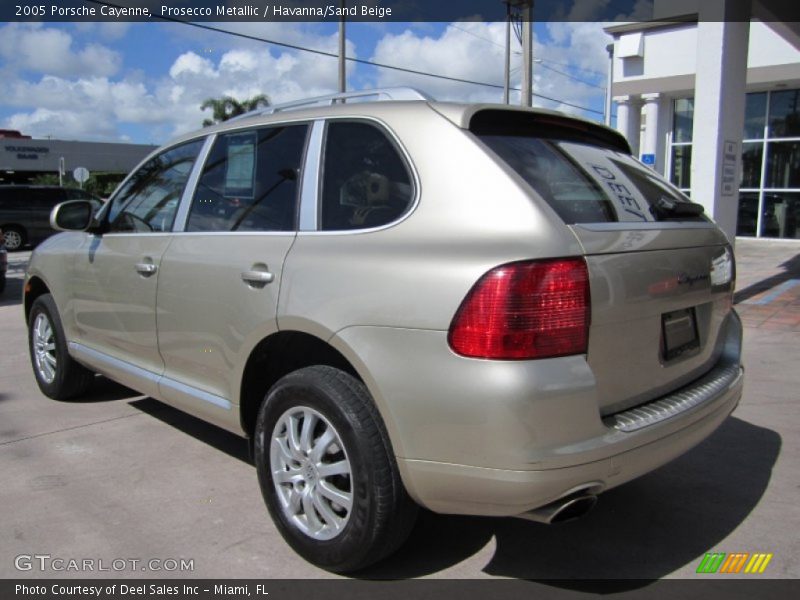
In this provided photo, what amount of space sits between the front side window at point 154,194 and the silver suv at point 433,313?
0.64 feet

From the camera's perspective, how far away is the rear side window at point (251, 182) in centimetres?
318

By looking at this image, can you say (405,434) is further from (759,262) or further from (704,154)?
(759,262)

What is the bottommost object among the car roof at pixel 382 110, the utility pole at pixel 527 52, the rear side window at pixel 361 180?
the rear side window at pixel 361 180

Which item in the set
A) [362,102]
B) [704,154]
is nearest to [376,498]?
[362,102]

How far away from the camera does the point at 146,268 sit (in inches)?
148

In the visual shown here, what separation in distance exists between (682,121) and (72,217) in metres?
17.9

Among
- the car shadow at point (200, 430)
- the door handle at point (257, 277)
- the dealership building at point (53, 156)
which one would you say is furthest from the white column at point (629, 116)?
the dealership building at point (53, 156)

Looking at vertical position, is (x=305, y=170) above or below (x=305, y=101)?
below

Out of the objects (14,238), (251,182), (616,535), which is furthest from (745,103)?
(14,238)

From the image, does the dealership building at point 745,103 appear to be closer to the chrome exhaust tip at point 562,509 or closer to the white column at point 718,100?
the white column at point 718,100

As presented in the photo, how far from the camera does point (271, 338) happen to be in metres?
3.02

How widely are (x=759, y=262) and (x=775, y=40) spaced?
228 inches

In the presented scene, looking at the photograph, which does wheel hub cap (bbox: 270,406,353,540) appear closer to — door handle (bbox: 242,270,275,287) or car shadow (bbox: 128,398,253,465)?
door handle (bbox: 242,270,275,287)

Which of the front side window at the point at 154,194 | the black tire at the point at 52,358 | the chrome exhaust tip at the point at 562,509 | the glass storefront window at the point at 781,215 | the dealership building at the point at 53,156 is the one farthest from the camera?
the dealership building at the point at 53,156
